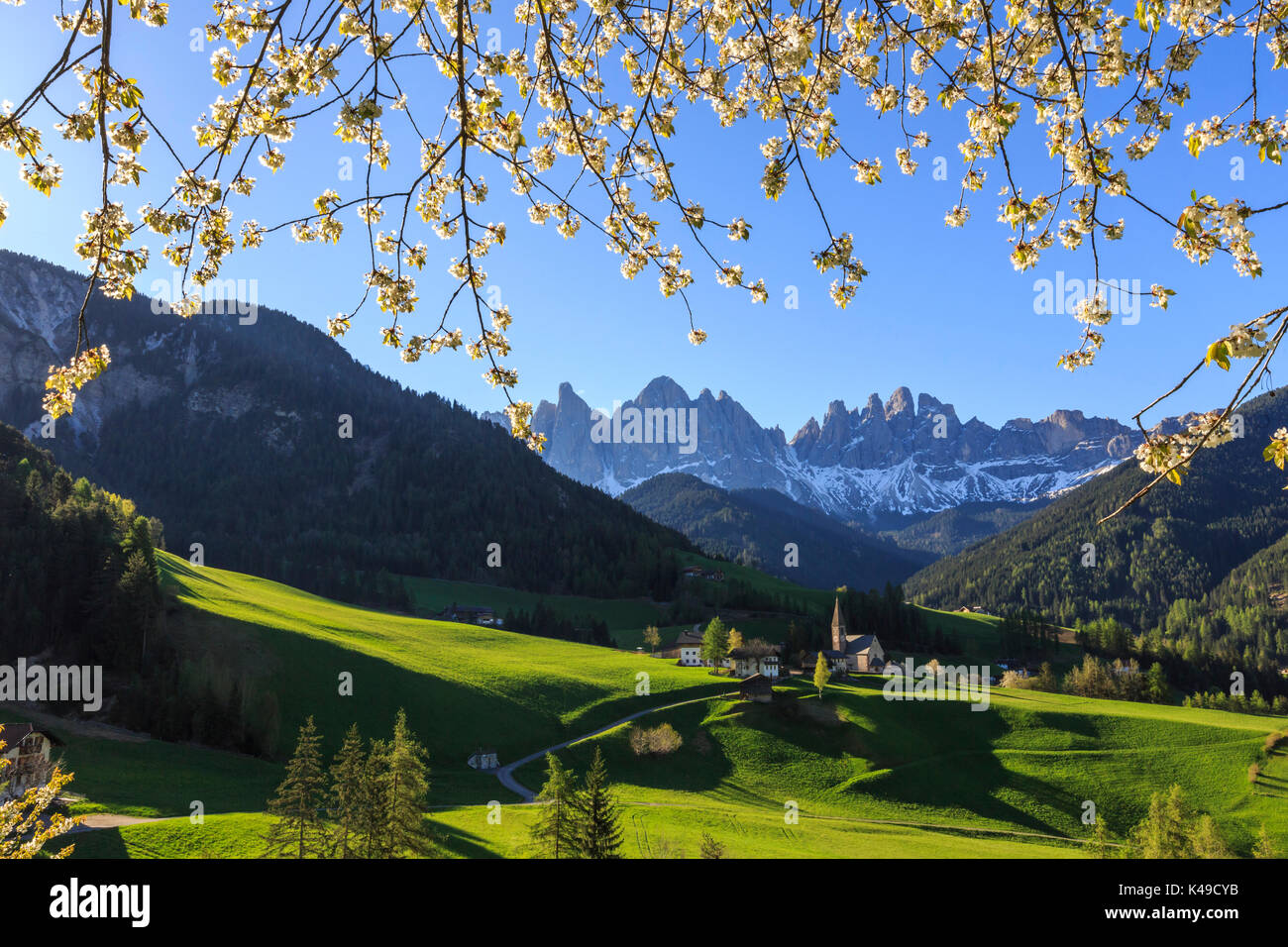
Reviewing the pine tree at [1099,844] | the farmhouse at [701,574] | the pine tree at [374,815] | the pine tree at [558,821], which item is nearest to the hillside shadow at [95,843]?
the pine tree at [374,815]

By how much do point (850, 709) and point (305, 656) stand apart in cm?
4658

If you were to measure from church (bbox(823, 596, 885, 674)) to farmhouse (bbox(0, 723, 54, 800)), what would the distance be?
69.8 meters

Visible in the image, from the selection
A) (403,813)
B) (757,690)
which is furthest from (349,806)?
(757,690)

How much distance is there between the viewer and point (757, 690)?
59812mm

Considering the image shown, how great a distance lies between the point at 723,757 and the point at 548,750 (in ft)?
44.2

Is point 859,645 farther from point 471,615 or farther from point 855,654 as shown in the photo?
point 471,615

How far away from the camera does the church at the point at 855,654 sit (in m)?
81.8

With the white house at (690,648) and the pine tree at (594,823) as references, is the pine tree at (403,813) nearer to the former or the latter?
the pine tree at (594,823)

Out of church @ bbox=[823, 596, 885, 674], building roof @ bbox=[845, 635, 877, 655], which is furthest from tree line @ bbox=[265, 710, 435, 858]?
building roof @ bbox=[845, 635, 877, 655]

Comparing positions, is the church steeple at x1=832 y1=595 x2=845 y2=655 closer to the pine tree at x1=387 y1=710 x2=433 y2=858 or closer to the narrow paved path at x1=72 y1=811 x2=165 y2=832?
the pine tree at x1=387 y1=710 x2=433 y2=858

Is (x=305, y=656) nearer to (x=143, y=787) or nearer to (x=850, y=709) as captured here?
(x=143, y=787)

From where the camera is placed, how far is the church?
81750mm
